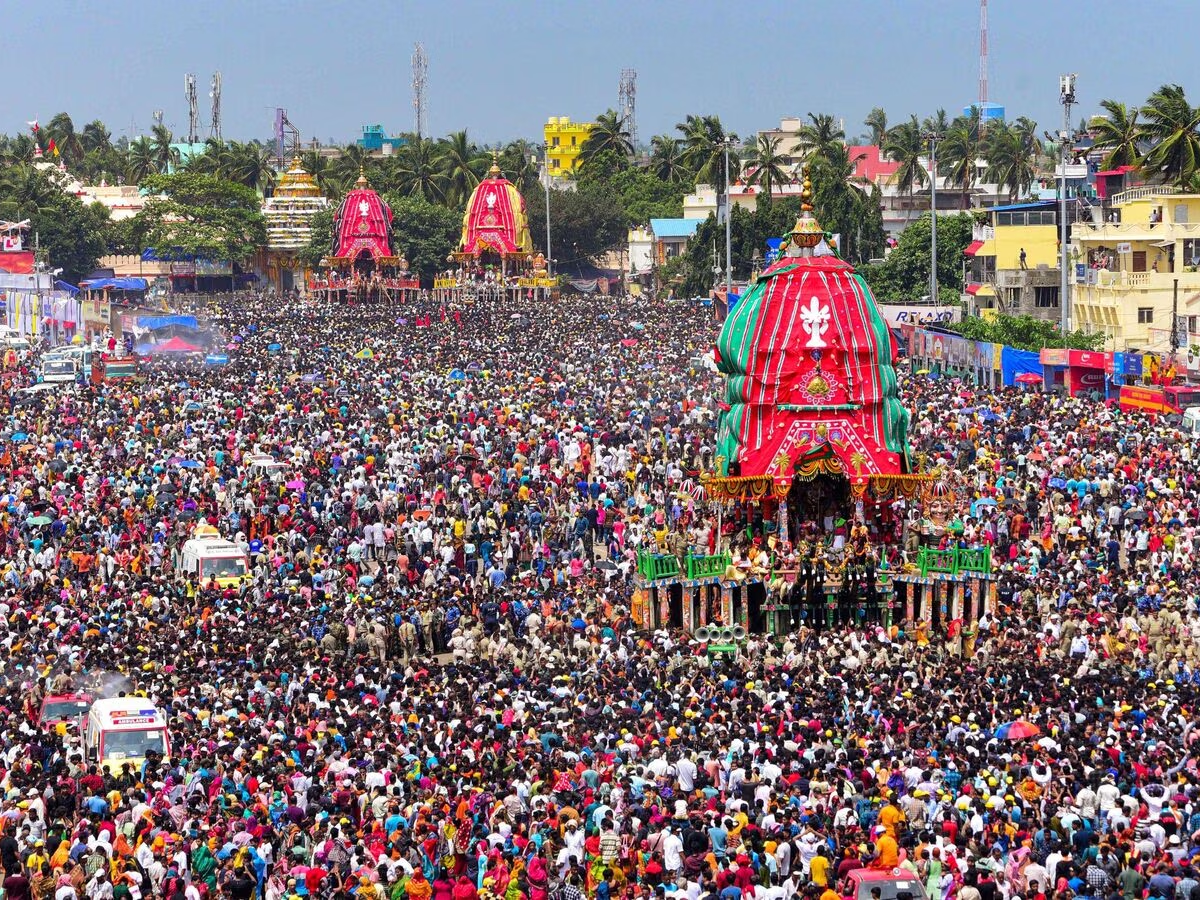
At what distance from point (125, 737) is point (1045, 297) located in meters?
54.8

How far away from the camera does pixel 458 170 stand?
120 m

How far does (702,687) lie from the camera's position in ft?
89.6

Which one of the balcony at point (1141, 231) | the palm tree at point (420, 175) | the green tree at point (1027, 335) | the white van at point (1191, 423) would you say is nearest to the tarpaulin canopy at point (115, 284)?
the palm tree at point (420, 175)

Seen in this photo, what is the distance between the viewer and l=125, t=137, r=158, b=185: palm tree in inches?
5472

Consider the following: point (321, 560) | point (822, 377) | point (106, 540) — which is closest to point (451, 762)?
point (822, 377)

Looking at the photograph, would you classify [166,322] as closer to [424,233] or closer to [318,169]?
[424,233]

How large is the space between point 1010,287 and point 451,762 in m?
56.1

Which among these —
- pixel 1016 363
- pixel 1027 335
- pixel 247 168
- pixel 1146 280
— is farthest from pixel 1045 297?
pixel 247 168

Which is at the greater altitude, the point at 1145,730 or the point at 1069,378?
the point at 1069,378

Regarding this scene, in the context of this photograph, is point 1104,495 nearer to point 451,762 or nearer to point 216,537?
point 216,537

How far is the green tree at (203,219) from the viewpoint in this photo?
107 meters

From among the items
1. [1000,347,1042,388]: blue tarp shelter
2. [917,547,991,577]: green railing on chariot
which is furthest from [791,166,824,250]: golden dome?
[1000,347,1042,388]: blue tarp shelter

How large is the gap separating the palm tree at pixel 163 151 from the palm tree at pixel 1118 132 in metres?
72.4

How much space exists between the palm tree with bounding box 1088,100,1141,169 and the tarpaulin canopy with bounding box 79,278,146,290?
149 ft
